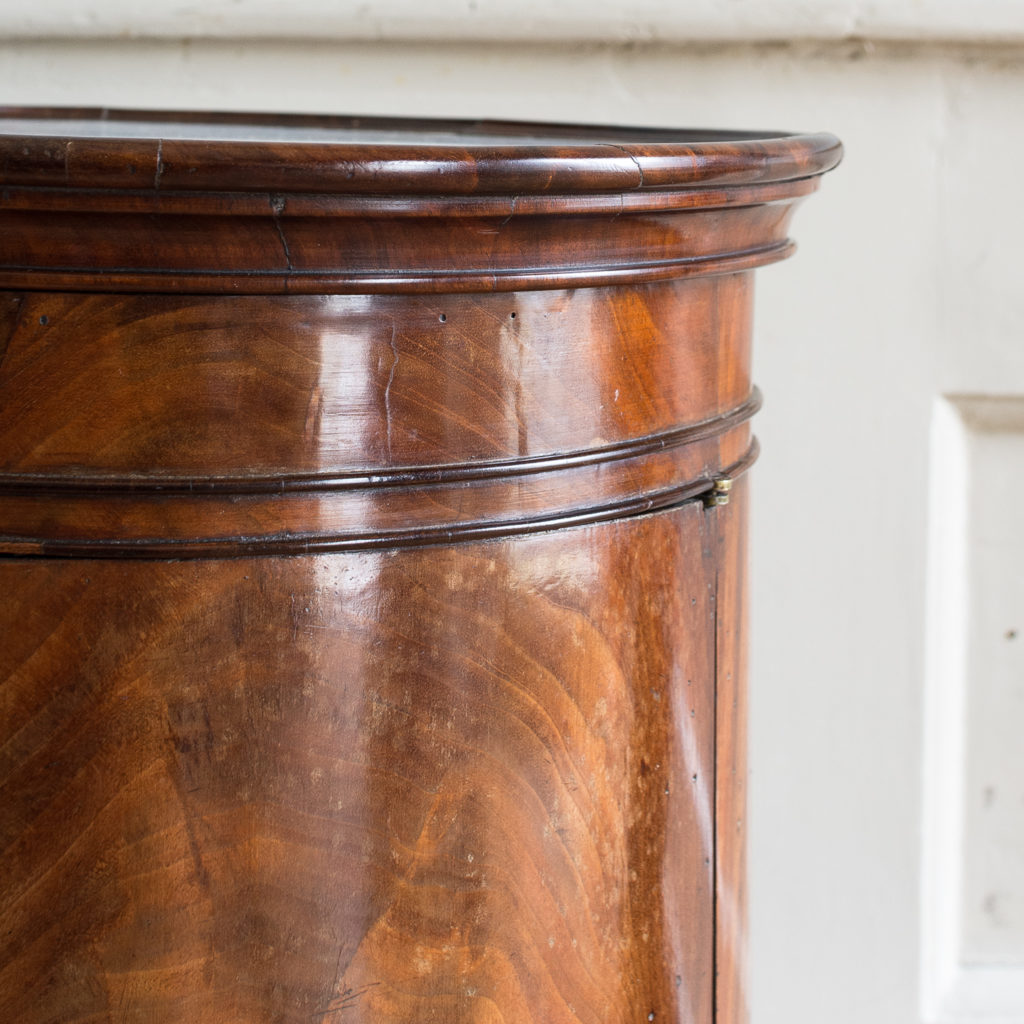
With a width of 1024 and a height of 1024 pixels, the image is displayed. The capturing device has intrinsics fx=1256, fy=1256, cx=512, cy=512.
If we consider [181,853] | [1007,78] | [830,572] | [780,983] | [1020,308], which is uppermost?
[1007,78]

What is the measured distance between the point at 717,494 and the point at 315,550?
206mm

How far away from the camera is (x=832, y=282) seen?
3.41ft

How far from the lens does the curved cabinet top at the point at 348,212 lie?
0.42 metres

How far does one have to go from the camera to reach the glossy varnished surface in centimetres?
47

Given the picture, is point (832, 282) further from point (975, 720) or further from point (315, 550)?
point (315, 550)

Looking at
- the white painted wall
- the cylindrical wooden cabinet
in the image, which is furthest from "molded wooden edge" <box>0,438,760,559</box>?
the white painted wall

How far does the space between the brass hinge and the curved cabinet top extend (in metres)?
0.12

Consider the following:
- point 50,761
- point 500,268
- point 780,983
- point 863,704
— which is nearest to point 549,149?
point 500,268

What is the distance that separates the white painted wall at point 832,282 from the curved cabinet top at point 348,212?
0.53 meters

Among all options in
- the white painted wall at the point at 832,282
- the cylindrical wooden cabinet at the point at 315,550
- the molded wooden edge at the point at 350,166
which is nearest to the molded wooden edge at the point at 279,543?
the cylindrical wooden cabinet at the point at 315,550

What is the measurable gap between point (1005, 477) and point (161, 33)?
80cm

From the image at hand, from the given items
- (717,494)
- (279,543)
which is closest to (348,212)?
(279,543)

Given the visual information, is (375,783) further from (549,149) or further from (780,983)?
(780,983)

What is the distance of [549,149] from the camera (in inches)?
17.7
